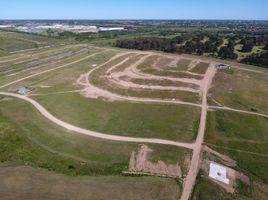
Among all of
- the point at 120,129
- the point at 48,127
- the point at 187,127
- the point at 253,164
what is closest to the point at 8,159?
the point at 48,127

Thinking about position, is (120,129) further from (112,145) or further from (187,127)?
(187,127)

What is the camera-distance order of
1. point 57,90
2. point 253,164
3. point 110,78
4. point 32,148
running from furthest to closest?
point 110,78 → point 57,90 → point 32,148 → point 253,164

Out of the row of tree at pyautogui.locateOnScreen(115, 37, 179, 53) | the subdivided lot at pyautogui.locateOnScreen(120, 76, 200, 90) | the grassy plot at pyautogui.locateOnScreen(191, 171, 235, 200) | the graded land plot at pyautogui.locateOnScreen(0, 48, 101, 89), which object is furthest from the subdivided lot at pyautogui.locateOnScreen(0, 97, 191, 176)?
the row of tree at pyautogui.locateOnScreen(115, 37, 179, 53)

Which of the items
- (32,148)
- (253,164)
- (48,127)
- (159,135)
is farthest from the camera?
(48,127)

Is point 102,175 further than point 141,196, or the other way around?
point 102,175

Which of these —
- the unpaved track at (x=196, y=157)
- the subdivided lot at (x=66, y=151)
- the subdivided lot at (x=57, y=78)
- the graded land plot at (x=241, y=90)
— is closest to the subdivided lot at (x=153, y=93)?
the unpaved track at (x=196, y=157)

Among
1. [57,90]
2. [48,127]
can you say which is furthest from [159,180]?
[57,90]

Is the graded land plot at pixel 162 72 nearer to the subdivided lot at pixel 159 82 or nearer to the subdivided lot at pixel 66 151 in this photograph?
the subdivided lot at pixel 159 82
